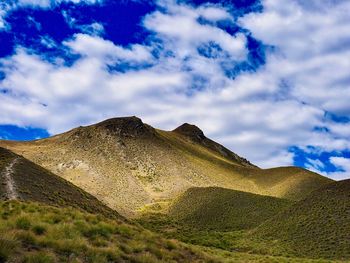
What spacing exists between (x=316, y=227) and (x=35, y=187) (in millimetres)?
38351

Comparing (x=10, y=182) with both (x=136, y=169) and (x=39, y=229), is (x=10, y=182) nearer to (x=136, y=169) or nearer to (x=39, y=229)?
(x=39, y=229)

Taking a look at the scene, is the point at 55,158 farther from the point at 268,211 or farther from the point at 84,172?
the point at 268,211

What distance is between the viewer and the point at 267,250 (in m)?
54.3

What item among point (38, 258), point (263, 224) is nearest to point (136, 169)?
point (263, 224)

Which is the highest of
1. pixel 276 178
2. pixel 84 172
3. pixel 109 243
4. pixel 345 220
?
pixel 276 178

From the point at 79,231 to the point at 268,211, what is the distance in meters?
70.4

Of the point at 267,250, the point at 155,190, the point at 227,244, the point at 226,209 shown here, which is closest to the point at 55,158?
the point at 155,190

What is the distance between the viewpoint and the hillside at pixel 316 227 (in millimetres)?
52188

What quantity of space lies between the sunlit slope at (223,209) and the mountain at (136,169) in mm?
8839

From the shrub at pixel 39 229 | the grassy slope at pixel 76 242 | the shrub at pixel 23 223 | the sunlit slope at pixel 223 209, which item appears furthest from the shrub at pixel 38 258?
the sunlit slope at pixel 223 209

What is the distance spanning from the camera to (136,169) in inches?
4636

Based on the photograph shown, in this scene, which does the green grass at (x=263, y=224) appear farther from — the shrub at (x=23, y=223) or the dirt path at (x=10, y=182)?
the shrub at (x=23, y=223)

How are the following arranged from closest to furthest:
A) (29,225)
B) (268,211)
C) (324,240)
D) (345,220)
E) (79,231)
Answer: (29,225)
(79,231)
(324,240)
(345,220)
(268,211)

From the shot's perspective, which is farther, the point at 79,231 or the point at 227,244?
the point at 227,244
